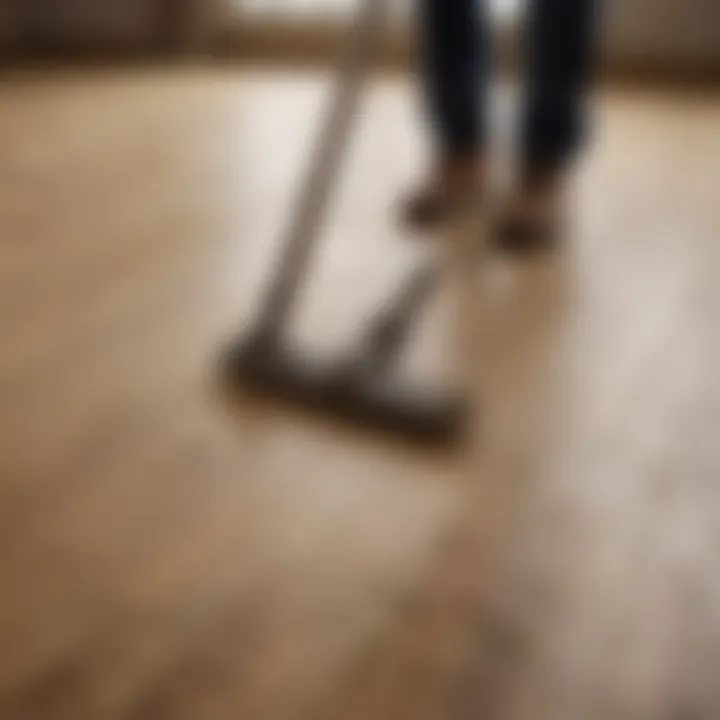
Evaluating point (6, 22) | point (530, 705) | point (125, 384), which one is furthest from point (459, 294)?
point (6, 22)

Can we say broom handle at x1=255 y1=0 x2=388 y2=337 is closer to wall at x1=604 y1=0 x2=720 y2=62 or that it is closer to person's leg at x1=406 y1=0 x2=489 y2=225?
person's leg at x1=406 y1=0 x2=489 y2=225

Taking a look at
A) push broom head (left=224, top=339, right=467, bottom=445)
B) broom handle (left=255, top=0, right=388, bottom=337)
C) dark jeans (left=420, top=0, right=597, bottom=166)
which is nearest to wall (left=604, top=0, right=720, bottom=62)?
dark jeans (left=420, top=0, right=597, bottom=166)

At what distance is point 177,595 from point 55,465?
0.25 m

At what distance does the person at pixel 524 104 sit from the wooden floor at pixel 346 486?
3.1 inches

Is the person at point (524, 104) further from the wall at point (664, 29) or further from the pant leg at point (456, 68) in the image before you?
the wall at point (664, 29)

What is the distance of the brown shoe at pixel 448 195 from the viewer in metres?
1.76

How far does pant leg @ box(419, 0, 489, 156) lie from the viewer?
1690 mm

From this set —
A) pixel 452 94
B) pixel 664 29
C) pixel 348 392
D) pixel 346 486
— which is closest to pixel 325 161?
pixel 348 392

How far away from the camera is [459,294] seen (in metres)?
1.54

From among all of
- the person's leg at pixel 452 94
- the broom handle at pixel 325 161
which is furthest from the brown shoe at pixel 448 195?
the broom handle at pixel 325 161

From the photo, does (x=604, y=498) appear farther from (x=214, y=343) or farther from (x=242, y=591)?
(x=214, y=343)

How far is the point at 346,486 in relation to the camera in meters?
1.13

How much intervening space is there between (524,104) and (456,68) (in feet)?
0.37

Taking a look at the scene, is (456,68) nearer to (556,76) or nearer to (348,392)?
(556,76)
